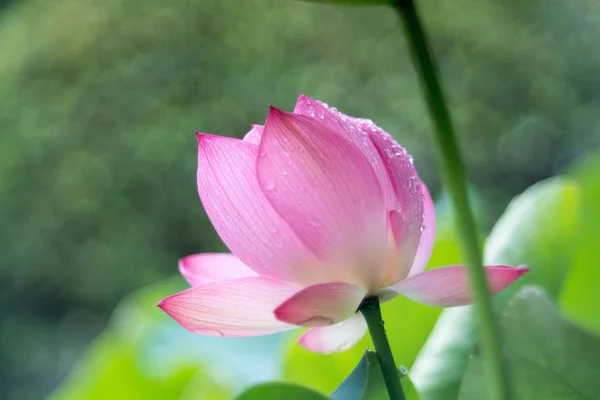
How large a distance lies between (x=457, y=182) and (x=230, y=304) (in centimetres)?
8

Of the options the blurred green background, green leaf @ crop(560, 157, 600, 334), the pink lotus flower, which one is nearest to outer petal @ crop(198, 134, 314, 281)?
the pink lotus flower

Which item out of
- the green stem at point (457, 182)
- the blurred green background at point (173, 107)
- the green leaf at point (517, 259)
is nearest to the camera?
the green stem at point (457, 182)

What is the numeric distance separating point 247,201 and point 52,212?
330 centimetres

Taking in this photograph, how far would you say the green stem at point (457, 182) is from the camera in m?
0.13

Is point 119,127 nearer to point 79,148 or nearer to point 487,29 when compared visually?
point 79,148

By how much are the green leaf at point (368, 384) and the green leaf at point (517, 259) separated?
5 centimetres

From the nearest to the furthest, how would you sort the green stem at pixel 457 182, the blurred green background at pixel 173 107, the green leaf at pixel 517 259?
the green stem at pixel 457 182
the green leaf at pixel 517 259
the blurred green background at pixel 173 107

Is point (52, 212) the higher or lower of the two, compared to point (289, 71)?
lower

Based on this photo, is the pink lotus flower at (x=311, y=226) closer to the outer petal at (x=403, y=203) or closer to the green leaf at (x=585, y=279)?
the outer petal at (x=403, y=203)

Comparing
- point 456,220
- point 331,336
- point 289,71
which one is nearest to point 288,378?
point 331,336

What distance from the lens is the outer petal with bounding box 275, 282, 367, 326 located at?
17cm

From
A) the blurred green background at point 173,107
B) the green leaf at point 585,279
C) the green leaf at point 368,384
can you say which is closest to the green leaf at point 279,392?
the green leaf at point 368,384

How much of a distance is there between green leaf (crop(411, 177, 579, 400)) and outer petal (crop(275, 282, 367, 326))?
84mm

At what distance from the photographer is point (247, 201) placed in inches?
7.5
